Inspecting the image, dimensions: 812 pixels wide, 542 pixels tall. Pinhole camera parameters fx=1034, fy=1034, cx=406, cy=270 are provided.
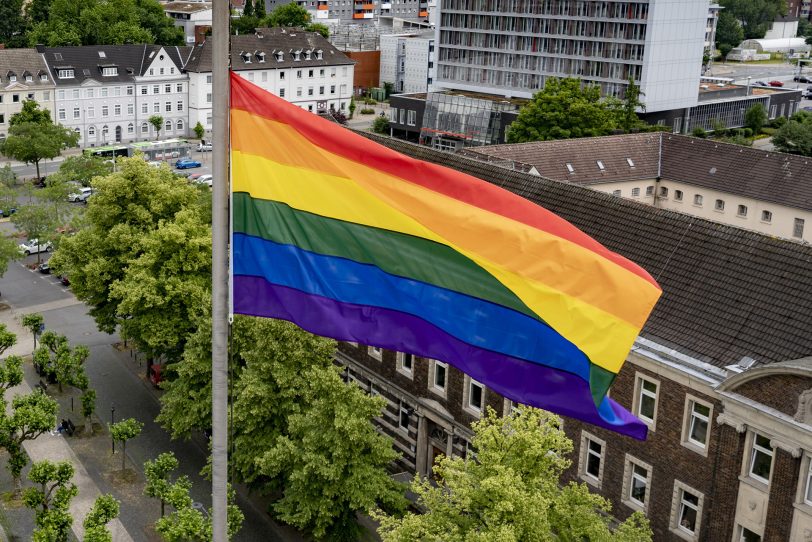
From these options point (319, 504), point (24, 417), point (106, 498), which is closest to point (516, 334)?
point (319, 504)

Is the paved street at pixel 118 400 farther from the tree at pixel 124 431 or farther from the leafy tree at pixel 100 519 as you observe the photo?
the leafy tree at pixel 100 519

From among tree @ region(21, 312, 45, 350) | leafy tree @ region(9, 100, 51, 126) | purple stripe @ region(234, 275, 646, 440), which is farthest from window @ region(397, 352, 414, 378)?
leafy tree @ region(9, 100, 51, 126)

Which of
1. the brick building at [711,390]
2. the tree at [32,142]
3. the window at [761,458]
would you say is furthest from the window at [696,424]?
the tree at [32,142]

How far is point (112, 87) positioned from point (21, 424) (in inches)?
3310

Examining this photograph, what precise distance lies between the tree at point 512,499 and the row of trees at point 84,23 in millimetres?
135063

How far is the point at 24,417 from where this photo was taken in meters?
47.0

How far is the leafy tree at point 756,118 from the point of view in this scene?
451ft

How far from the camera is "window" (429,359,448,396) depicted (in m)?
46.1

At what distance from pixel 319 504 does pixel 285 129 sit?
2540cm

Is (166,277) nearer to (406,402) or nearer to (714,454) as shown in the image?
(406,402)

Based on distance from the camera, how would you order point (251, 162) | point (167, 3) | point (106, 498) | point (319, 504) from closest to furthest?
point (251, 162)
point (319, 504)
point (106, 498)
point (167, 3)

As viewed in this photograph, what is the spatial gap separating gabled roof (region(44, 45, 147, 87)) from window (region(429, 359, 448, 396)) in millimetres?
87833

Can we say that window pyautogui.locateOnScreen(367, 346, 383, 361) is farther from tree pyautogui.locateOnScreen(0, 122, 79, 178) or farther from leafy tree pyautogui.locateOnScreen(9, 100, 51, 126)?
leafy tree pyautogui.locateOnScreen(9, 100, 51, 126)

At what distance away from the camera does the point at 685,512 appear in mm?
36062
